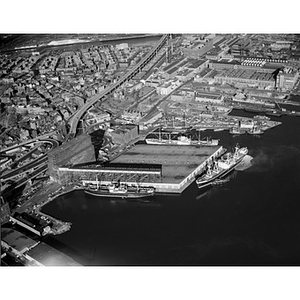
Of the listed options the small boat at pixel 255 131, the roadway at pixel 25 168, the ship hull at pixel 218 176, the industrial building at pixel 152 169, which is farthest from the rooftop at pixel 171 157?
the roadway at pixel 25 168

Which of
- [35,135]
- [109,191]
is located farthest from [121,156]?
[35,135]

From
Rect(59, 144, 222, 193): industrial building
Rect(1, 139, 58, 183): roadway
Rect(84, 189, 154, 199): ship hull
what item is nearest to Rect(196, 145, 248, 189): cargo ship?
Rect(59, 144, 222, 193): industrial building

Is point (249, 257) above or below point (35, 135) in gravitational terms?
below

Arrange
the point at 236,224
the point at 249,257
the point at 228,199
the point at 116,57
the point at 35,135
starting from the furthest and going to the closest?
the point at 116,57, the point at 35,135, the point at 228,199, the point at 236,224, the point at 249,257

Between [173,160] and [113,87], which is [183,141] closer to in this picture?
[173,160]

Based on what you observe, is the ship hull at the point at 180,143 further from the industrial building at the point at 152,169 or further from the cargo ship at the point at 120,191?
the cargo ship at the point at 120,191

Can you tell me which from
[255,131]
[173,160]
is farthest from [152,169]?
[255,131]

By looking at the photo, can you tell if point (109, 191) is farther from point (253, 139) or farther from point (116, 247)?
point (253, 139)
